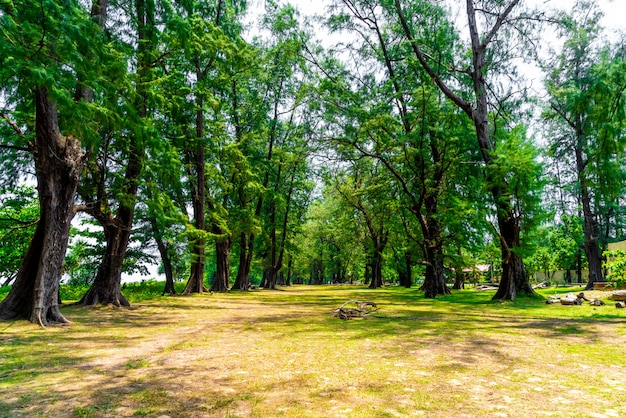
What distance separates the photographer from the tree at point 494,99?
49.6 feet

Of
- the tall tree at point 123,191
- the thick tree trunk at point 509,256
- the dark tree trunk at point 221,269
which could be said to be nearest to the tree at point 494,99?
the thick tree trunk at point 509,256

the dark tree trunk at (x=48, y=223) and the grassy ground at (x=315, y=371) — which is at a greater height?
the dark tree trunk at (x=48, y=223)

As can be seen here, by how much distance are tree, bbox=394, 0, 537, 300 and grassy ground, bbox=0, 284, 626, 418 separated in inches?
279

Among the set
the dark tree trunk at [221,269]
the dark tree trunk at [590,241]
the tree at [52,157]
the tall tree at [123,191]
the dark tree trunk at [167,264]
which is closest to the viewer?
the tree at [52,157]

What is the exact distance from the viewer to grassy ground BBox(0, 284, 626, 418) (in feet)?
11.2

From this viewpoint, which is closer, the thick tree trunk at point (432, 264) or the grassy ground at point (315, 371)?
the grassy ground at point (315, 371)

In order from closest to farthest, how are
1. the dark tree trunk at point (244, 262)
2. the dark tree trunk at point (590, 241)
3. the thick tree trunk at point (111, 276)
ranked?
the thick tree trunk at point (111, 276), the dark tree trunk at point (590, 241), the dark tree trunk at point (244, 262)

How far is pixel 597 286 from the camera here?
Result: 23.3 metres

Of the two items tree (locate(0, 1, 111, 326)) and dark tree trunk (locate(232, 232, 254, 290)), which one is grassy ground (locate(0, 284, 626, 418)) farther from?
dark tree trunk (locate(232, 232, 254, 290))

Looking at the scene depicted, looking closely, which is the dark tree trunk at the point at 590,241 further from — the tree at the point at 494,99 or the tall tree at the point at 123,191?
the tall tree at the point at 123,191

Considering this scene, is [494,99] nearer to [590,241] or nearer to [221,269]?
[590,241]

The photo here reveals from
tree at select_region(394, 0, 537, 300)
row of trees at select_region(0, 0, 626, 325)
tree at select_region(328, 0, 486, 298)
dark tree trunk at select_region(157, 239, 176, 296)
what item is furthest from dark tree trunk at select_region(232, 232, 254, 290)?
tree at select_region(394, 0, 537, 300)

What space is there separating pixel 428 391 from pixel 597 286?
2577cm

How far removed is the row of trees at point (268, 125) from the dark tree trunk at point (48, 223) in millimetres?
33
